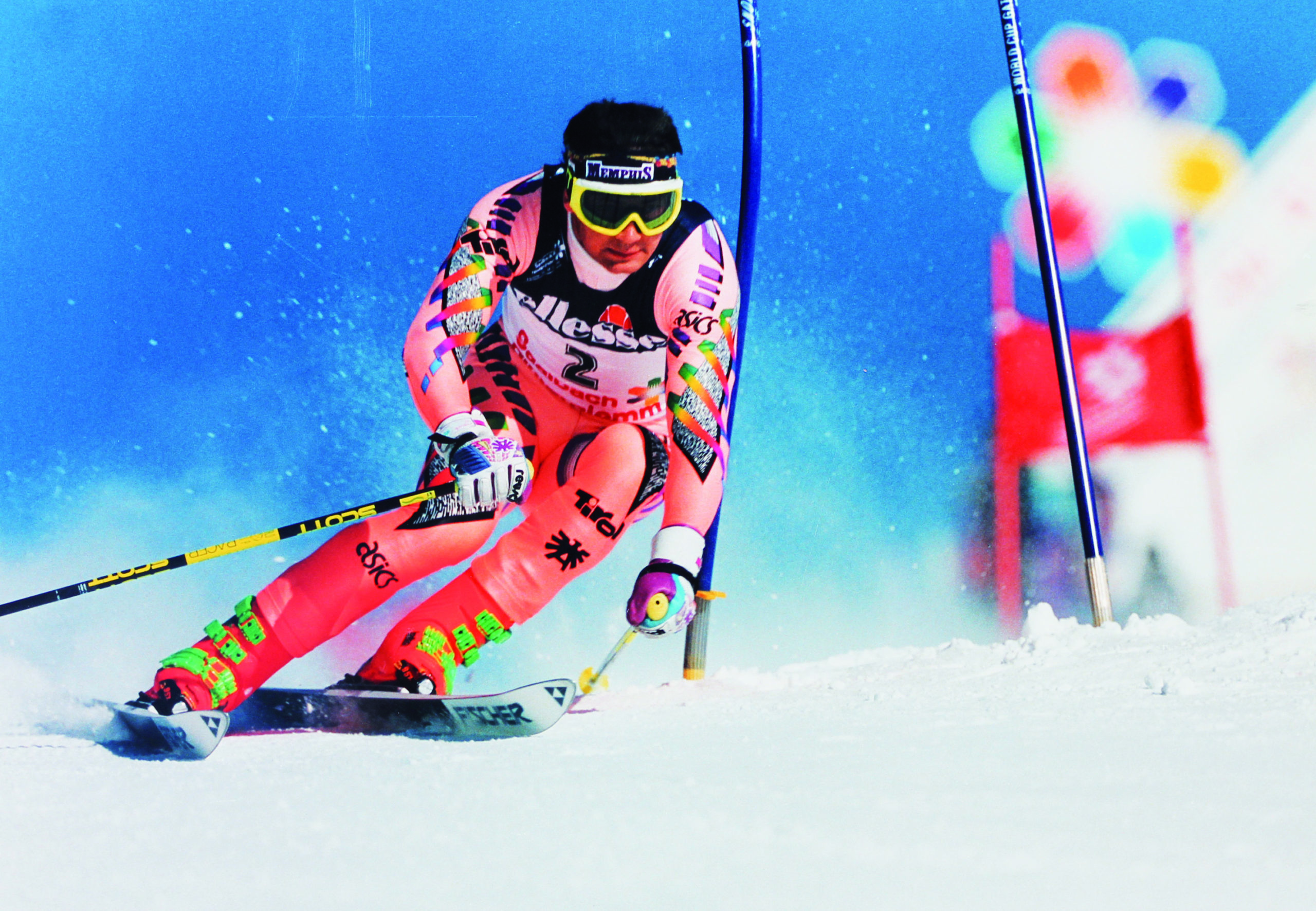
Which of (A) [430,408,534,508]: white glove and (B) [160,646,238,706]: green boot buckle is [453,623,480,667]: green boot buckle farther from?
(B) [160,646,238,706]: green boot buckle

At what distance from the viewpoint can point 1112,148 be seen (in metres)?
3.22

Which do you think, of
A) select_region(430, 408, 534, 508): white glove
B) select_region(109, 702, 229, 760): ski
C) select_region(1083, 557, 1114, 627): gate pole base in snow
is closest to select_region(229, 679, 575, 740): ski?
select_region(109, 702, 229, 760): ski

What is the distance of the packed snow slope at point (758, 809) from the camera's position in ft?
3.68

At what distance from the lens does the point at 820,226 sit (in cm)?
315

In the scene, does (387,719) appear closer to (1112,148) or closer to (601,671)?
(601,671)

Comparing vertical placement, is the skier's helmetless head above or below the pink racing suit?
above

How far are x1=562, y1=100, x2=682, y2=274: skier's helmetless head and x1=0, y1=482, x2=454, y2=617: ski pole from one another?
603 mm

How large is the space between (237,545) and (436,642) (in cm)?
49

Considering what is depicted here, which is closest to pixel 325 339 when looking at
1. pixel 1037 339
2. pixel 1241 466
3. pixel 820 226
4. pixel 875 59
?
pixel 820 226

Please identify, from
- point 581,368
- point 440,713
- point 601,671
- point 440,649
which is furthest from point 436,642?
point 581,368

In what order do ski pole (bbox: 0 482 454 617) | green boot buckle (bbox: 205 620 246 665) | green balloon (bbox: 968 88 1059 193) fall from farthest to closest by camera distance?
green balloon (bbox: 968 88 1059 193) → ski pole (bbox: 0 482 454 617) → green boot buckle (bbox: 205 620 246 665)

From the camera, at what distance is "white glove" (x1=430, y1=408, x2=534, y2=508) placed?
2.06 meters

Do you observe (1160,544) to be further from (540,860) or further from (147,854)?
(147,854)

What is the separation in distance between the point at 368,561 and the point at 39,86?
184cm
